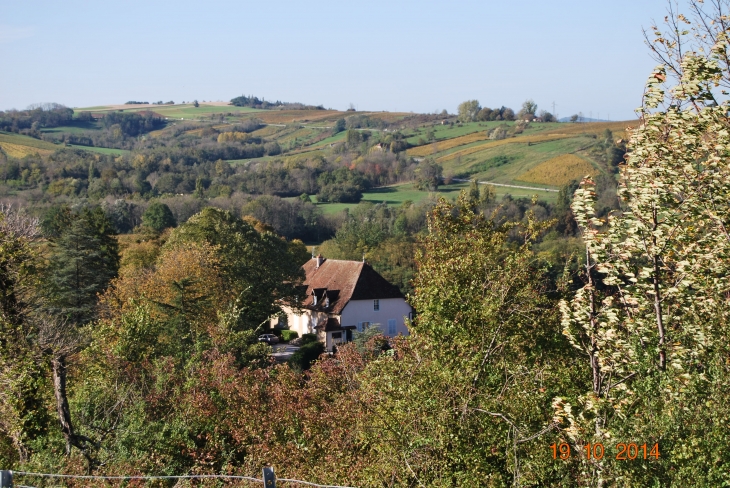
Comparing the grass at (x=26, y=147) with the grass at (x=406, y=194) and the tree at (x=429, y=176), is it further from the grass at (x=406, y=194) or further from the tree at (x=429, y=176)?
the tree at (x=429, y=176)

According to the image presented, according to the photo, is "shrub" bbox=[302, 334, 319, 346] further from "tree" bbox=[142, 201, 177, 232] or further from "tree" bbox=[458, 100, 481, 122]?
"tree" bbox=[458, 100, 481, 122]

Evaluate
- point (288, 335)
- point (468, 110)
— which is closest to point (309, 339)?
point (288, 335)

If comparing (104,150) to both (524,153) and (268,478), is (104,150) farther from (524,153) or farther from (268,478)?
(268,478)

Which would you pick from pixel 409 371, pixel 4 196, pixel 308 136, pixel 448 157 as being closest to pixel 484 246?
pixel 409 371

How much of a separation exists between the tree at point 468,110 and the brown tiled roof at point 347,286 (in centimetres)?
13061

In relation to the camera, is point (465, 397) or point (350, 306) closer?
point (465, 397)

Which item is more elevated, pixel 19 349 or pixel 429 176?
pixel 19 349

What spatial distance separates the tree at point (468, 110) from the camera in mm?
176550

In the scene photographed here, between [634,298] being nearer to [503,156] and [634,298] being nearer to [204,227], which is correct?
[204,227]

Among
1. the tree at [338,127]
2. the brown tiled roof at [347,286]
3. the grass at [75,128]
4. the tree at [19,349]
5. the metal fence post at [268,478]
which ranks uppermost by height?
the metal fence post at [268,478]

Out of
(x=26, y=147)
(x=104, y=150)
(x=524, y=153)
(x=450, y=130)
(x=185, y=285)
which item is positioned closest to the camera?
(x=185, y=285)

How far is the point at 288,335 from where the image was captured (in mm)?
49000

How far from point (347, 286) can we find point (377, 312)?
103 inches

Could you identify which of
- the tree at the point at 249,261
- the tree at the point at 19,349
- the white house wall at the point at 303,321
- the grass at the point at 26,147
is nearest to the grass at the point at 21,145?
the grass at the point at 26,147
